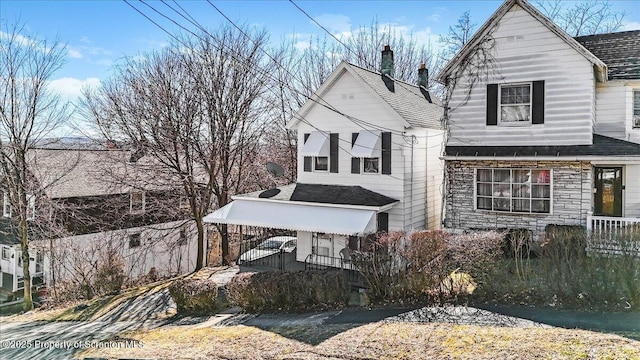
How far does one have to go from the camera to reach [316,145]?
687 inches

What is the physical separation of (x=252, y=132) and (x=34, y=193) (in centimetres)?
1109

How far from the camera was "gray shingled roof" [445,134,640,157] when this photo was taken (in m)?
13.9

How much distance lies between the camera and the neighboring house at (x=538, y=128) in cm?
1446

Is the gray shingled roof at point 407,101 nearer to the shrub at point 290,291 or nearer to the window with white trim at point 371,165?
the window with white trim at point 371,165

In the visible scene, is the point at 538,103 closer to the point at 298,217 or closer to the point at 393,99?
the point at 393,99

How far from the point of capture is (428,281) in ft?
36.8

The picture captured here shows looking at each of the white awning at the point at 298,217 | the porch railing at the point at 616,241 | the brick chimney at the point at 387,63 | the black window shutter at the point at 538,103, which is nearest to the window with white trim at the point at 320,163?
the white awning at the point at 298,217

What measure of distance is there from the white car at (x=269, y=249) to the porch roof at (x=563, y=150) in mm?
8130

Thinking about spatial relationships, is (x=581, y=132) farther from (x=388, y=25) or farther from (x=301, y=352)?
(x=388, y=25)

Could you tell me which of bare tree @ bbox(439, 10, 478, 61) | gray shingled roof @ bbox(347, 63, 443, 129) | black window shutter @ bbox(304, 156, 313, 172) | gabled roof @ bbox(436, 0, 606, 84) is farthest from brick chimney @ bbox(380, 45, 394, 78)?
black window shutter @ bbox(304, 156, 313, 172)

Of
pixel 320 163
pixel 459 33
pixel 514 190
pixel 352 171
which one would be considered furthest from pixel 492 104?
pixel 320 163

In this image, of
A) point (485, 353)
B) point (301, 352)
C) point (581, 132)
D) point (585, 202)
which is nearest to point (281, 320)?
point (301, 352)

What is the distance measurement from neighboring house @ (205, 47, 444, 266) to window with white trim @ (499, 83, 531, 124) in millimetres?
2942

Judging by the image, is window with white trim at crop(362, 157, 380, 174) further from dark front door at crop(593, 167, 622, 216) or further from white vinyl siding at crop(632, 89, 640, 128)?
white vinyl siding at crop(632, 89, 640, 128)
